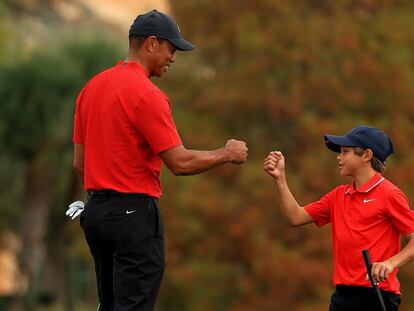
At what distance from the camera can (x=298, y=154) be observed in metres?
27.8

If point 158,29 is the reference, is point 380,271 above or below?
below

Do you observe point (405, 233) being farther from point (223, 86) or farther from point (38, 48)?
point (38, 48)

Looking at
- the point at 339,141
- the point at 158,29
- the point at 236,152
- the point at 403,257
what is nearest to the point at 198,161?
the point at 236,152

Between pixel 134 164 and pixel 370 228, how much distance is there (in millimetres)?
1451

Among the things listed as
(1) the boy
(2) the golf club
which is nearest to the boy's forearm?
(1) the boy

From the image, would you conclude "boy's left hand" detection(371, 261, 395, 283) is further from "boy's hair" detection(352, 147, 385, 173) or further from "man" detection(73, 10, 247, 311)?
"man" detection(73, 10, 247, 311)

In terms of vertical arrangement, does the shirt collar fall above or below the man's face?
below

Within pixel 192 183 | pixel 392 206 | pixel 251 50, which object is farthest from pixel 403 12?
pixel 392 206

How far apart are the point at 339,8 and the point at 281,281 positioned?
250 inches

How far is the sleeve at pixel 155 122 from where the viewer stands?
6648mm

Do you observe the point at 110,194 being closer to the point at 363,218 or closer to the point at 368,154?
the point at 363,218

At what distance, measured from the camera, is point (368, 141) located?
24.2 ft

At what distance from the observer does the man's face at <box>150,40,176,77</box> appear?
691cm

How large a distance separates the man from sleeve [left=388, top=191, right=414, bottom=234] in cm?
99
